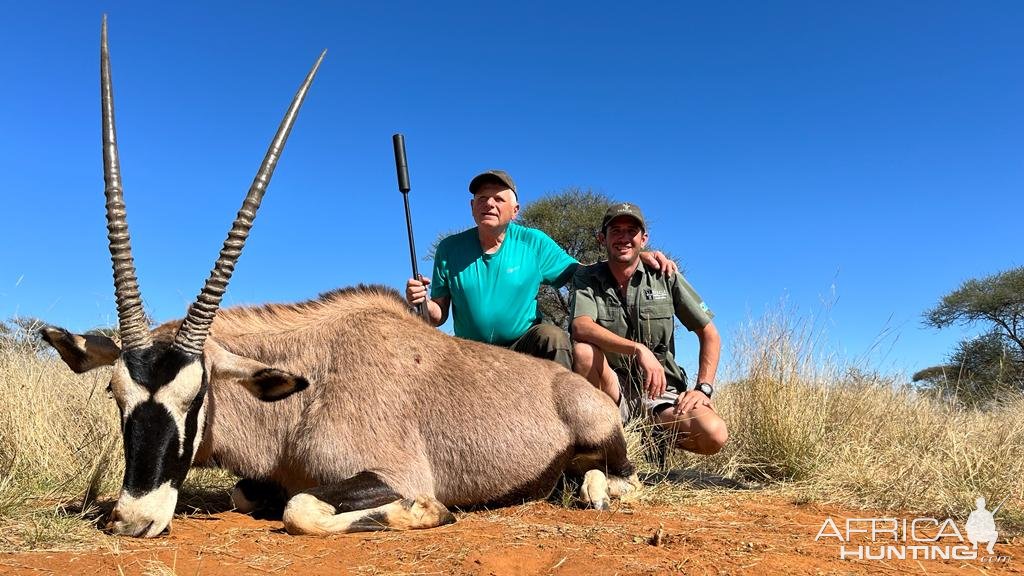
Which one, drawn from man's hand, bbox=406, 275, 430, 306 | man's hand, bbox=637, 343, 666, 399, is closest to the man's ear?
man's hand, bbox=406, 275, 430, 306

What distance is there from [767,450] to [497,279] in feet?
9.70

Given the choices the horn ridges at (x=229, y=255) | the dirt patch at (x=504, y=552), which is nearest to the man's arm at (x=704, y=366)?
the dirt patch at (x=504, y=552)

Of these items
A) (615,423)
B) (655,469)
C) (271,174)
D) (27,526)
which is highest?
(271,174)

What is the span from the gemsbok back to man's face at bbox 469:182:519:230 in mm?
1856

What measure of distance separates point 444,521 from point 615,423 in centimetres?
153

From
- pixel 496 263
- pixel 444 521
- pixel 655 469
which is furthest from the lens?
pixel 496 263

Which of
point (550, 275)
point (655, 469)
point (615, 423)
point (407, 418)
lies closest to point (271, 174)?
point (407, 418)

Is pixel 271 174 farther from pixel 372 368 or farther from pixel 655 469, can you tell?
pixel 655 469

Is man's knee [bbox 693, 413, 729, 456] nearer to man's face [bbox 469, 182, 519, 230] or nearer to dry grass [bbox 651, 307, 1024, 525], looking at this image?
dry grass [bbox 651, 307, 1024, 525]

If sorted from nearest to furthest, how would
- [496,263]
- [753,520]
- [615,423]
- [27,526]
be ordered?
[27,526], [753,520], [615,423], [496,263]

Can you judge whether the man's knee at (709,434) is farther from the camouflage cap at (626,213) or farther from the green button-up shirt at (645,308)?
the camouflage cap at (626,213)

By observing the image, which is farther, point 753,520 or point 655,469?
point 655,469

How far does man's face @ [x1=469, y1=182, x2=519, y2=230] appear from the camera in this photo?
6.63 meters

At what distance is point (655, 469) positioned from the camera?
6027mm
